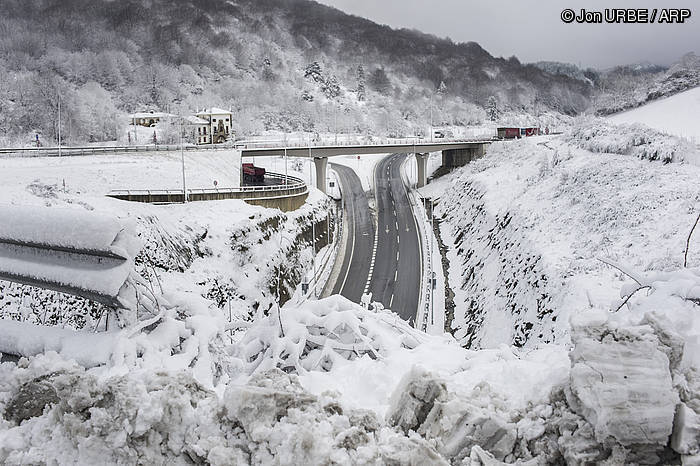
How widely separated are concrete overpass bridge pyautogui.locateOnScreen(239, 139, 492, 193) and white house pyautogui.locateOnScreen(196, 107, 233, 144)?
28.2 m

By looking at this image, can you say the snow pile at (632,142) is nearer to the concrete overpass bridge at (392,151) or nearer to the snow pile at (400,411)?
the concrete overpass bridge at (392,151)

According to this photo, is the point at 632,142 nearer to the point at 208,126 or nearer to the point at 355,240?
the point at 355,240

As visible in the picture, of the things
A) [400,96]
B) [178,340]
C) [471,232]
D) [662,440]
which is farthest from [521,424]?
[400,96]

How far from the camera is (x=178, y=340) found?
7055 millimetres

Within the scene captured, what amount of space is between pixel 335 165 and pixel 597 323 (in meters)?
78.3

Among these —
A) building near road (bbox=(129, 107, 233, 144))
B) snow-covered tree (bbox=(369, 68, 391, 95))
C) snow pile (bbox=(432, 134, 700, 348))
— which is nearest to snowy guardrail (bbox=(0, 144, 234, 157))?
snow pile (bbox=(432, 134, 700, 348))

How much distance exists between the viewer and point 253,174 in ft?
173

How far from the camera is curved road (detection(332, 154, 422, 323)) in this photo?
33.0m

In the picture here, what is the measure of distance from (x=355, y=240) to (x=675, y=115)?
33629mm

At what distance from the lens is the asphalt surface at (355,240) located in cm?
3438

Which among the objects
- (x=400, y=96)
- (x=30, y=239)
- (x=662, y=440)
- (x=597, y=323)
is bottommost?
(x=662, y=440)

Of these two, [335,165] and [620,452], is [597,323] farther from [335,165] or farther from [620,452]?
[335,165]

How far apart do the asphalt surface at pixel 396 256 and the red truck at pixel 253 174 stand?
12.9 meters

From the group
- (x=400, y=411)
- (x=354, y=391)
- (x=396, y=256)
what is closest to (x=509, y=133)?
(x=396, y=256)
